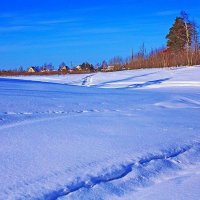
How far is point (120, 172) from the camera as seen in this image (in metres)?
2.60

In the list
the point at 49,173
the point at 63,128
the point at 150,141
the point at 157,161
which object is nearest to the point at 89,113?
the point at 63,128

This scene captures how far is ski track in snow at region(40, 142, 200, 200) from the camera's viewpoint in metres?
2.21

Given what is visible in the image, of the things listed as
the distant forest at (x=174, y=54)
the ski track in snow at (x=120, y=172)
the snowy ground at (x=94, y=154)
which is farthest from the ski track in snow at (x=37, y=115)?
the distant forest at (x=174, y=54)

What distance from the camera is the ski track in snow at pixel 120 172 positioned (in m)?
2.21

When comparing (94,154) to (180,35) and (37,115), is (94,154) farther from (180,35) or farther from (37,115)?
(180,35)

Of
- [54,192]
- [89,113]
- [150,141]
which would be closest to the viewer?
[54,192]

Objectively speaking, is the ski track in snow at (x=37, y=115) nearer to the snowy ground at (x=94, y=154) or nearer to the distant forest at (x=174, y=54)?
the snowy ground at (x=94, y=154)

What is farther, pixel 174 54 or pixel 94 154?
pixel 174 54

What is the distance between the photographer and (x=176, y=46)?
105ft

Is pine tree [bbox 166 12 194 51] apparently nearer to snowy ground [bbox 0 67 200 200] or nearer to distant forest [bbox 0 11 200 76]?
distant forest [bbox 0 11 200 76]

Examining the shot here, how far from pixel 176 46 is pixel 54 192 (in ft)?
101

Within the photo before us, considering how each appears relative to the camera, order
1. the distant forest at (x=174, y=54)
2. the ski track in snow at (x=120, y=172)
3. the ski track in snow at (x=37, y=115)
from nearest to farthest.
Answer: the ski track in snow at (x=120, y=172), the ski track in snow at (x=37, y=115), the distant forest at (x=174, y=54)

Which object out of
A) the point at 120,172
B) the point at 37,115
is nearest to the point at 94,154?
the point at 120,172

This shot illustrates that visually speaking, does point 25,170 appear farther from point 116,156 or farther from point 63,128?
point 63,128
